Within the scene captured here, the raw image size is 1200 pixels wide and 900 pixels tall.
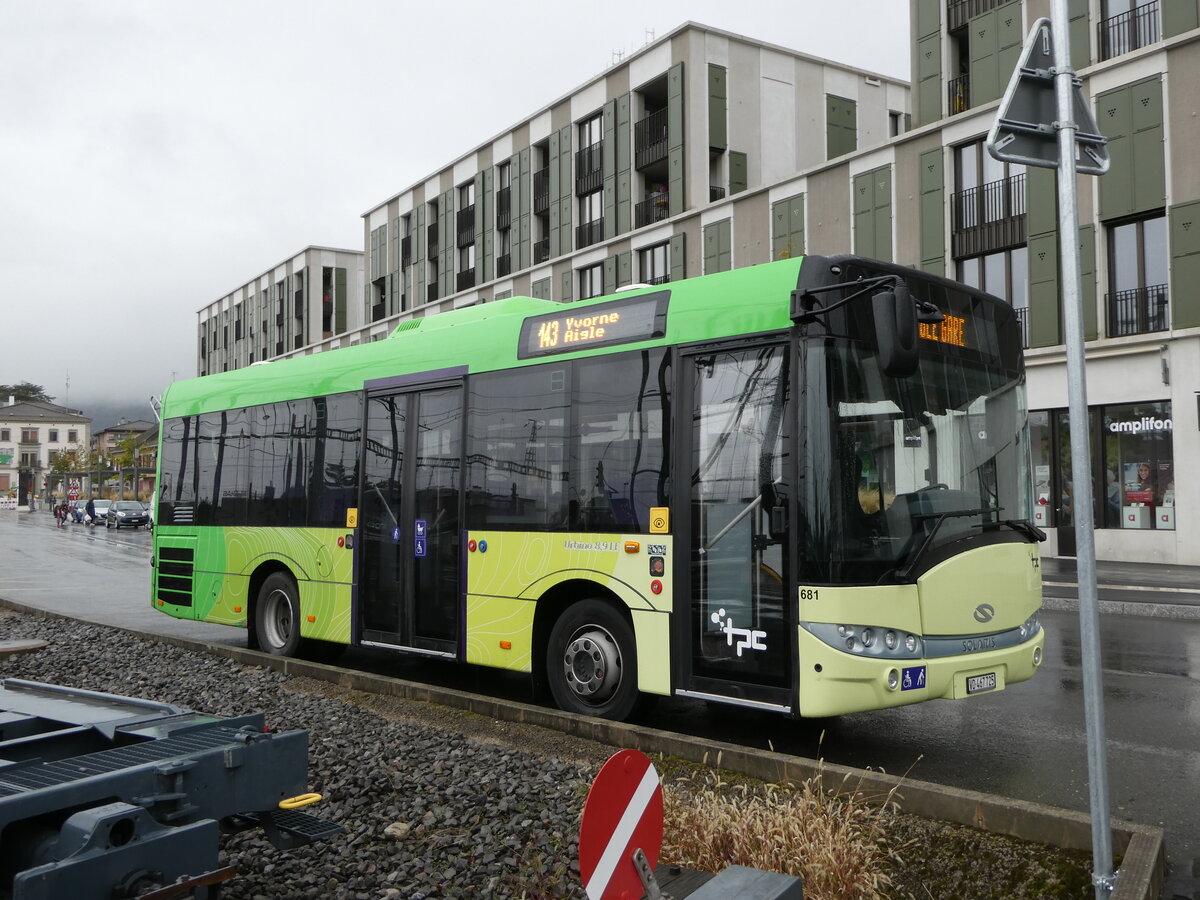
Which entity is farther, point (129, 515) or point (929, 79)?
point (129, 515)

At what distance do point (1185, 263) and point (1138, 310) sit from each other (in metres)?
1.48

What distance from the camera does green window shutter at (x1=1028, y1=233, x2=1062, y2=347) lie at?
25766 mm

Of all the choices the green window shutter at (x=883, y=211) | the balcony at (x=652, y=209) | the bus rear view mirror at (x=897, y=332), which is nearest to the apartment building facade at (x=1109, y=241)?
the green window shutter at (x=883, y=211)

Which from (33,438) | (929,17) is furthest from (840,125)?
(33,438)

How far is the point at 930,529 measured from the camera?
248 inches

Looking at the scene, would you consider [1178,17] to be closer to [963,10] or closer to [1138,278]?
[1138,278]

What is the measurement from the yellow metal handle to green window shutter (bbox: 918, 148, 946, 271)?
2693 cm

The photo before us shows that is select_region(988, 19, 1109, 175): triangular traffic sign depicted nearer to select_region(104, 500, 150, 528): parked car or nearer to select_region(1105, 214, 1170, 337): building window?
select_region(1105, 214, 1170, 337): building window

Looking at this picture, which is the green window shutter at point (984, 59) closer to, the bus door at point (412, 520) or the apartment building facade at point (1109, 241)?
the apartment building facade at point (1109, 241)

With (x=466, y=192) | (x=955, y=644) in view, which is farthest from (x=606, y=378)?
(x=466, y=192)

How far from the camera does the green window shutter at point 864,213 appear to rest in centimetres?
2980

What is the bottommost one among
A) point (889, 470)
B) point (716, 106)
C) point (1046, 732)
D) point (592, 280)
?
point (1046, 732)

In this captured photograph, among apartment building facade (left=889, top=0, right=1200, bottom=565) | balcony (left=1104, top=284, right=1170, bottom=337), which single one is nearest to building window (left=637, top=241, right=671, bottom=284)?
apartment building facade (left=889, top=0, right=1200, bottom=565)

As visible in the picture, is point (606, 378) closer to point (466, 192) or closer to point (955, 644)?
point (955, 644)
